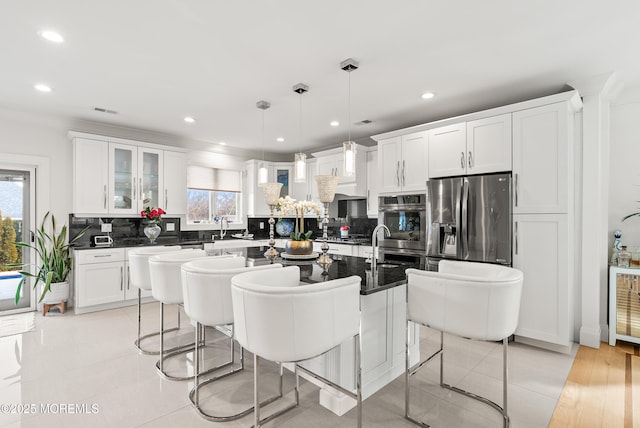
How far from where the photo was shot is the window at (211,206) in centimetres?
563

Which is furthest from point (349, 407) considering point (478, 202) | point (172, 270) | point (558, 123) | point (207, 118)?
point (207, 118)

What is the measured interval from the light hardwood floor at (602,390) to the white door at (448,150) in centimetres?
208

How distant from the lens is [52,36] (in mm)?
2324

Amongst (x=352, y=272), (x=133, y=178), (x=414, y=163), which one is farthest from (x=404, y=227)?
(x=133, y=178)

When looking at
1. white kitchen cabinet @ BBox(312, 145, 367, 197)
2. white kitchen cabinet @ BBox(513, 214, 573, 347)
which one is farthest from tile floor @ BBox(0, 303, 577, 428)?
white kitchen cabinet @ BBox(312, 145, 367, 197)

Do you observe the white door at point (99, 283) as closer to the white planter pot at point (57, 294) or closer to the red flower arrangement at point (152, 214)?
the white planter pot at point (57, 294)

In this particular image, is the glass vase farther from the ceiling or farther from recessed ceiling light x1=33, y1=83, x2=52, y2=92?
recessed ceiling light x1=33, y1=83, x2=52, y2=92

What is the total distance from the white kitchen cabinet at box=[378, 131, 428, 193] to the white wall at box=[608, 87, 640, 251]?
1899mm

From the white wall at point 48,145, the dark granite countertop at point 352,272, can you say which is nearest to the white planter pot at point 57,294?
the white wall at point 48,145

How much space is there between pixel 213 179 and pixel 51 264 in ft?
8.69

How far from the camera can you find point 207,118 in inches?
169

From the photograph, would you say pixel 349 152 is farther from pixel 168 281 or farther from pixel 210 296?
pixel 168 281

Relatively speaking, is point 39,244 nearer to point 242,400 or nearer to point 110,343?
point 110,343

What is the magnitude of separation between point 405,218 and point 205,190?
3.68 metres
